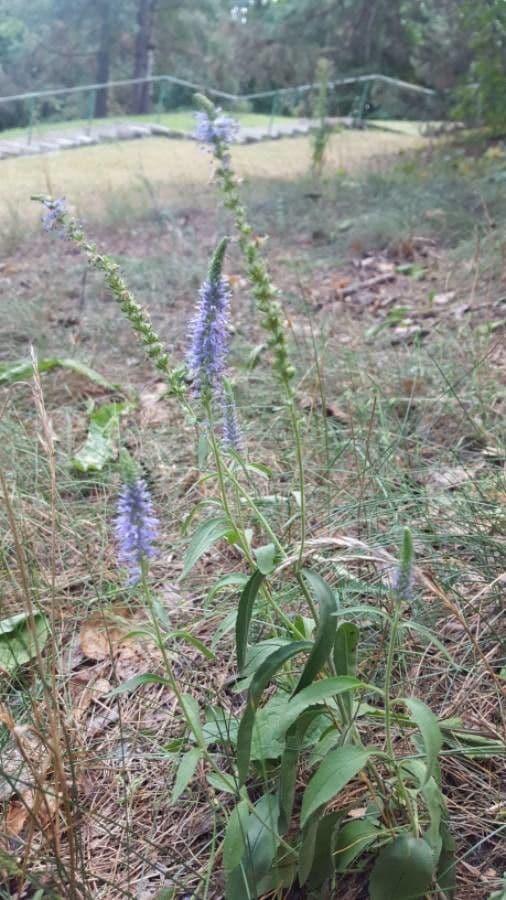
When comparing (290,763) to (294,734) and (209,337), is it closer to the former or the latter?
(294,734)

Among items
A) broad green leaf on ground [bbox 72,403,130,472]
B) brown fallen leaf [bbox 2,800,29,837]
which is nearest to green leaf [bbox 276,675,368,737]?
brown fallen leaf [bbox 2,800,29,837]

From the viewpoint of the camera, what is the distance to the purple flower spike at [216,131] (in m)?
1.11

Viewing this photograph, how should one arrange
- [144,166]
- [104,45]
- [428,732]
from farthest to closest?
1. [104,45]
2. [144,166]
3. [428,732]

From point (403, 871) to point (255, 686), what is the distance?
0.33m

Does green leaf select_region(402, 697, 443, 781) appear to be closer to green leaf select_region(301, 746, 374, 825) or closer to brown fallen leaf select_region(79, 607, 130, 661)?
green leaf select_region(301, 746, 374, 825)

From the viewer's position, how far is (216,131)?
1108 millimetres

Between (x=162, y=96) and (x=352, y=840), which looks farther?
(x=162, y=96)

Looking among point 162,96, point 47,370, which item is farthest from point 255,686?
point 162,96

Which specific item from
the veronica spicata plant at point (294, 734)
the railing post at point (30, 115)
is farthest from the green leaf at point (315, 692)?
the railing post at point (30, 115)

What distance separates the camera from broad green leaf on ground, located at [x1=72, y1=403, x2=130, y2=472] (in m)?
2.64

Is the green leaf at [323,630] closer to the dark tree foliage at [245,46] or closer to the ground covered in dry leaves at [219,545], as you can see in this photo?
the ground covered in dry leaves at [219,545]

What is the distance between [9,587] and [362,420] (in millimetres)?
1367

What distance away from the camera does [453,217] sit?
5609 millimetres

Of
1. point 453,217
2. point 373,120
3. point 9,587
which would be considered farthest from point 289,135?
point 9,587
